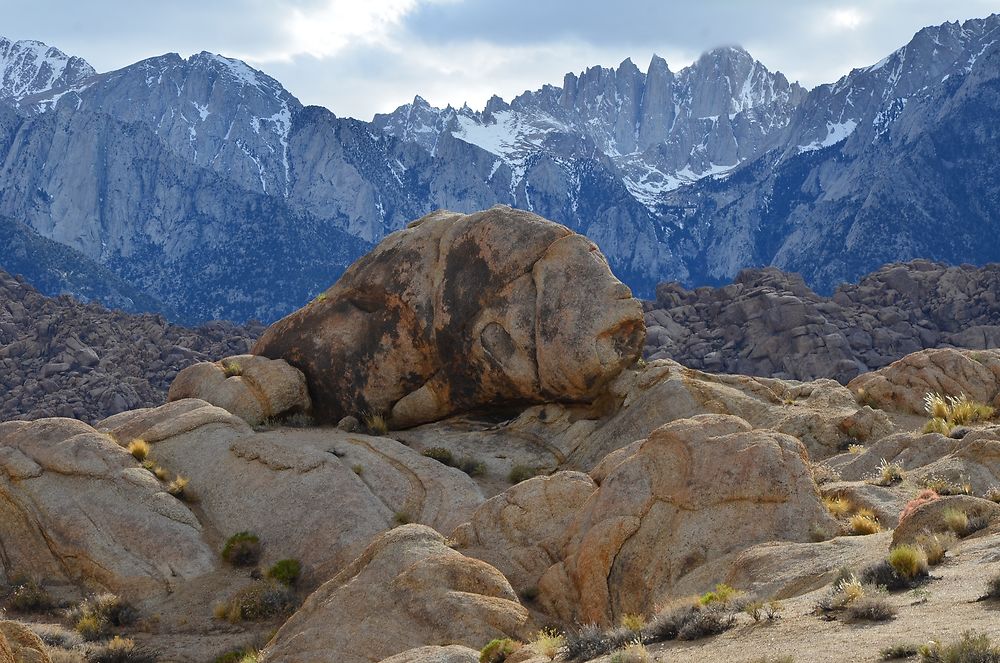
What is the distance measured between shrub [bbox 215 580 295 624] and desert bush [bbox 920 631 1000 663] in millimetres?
16538

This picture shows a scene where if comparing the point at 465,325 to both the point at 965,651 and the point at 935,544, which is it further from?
the point at 965,651

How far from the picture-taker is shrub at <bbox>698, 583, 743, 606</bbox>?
594 inches

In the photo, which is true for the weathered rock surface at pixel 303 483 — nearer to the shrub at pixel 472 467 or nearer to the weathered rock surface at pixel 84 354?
the shrub at pixel 472 467

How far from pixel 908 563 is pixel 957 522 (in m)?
2.60

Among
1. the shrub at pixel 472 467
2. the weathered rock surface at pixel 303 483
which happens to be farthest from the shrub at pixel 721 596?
the shrub at pixel 472 467

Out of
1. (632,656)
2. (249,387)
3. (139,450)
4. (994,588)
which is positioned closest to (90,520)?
(139,450)

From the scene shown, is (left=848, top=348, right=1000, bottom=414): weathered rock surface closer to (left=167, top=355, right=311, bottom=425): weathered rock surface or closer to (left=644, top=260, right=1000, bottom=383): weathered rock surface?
(left=167, top=355, right=311, bottom=425): weathered rock surface

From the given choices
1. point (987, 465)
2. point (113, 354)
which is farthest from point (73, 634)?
point (113, 354)

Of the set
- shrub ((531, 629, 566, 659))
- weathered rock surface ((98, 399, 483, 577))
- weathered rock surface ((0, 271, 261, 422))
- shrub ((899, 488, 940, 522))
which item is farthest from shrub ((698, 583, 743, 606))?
weathered rock surface ((0, 271, 261, 422))

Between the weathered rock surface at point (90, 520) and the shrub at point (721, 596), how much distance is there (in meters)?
14.9

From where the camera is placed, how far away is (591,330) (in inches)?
1284

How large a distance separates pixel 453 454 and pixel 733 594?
17.5 meters

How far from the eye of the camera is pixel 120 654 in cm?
2203

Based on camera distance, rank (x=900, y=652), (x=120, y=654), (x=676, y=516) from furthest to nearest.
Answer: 1. (x=120, y=654)
2. (x=676, y=516)
3. (x=900, y=652)
